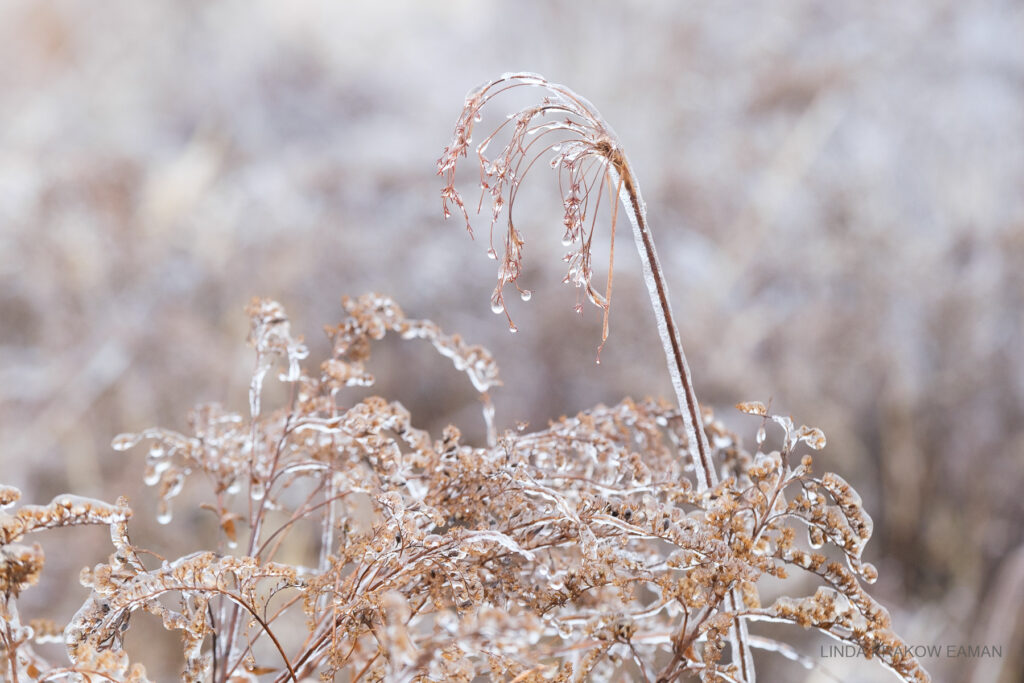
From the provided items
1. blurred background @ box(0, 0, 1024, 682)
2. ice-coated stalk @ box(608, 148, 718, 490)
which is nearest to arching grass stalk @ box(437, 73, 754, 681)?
ice-coated stalk @ box(608, 148, 718, 490)

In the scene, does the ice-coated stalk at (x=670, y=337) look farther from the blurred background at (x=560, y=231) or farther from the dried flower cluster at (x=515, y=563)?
the blurred background at (x=560, y=231)

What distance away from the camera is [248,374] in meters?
1.54

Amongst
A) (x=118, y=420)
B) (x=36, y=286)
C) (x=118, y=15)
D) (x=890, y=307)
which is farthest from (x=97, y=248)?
(x=890, y=307)

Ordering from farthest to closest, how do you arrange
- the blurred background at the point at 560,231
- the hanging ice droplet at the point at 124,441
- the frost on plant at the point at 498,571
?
the blurred background at the point at 560,231 < the hanging ice droplet at the point at 124,441 < the frost on plant at the point at 498,571

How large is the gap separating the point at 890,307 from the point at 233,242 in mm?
1388


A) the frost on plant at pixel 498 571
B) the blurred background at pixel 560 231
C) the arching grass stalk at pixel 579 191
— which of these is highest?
the blurred background at pixel 560 231

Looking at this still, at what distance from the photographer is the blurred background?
4.83 ft

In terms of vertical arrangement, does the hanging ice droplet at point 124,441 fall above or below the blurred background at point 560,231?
below

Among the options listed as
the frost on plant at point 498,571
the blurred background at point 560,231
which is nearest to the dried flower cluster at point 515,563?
the frost on plant at point 498,571

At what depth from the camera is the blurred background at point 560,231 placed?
1.47 m

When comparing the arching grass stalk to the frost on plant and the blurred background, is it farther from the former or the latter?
the blurred background

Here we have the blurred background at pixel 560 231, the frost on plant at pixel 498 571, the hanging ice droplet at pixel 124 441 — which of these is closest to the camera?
the frost on plant at pixel 498 571

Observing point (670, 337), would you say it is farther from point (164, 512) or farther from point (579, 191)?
point (164, 512)

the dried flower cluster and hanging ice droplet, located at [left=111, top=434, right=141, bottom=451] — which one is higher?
hanging ice droplet, located at [left=111, top=434, right=141, bottom=451]
